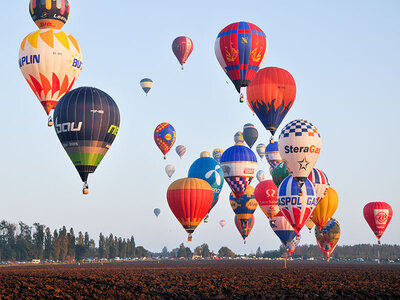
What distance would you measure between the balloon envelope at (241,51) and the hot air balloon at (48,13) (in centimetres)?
1441

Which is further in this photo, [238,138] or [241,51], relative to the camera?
[238,138]

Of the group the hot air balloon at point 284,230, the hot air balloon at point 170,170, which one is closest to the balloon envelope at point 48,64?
the hot air balloon at point 284,230

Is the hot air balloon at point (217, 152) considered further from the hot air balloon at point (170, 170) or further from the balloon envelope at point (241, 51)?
the balloon envelope at point (241, 51)

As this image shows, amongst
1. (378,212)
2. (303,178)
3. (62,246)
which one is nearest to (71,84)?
(303,178)

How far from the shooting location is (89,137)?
44.6m

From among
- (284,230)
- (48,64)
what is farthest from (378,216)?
(48,64)

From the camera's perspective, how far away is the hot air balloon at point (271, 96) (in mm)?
52469

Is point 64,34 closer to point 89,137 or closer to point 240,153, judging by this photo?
point 89,137

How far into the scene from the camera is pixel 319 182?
2500 inches

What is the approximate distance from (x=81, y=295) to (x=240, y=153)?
39996 millimetres

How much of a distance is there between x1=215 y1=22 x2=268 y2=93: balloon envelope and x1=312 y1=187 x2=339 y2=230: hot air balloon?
2167 centimetres

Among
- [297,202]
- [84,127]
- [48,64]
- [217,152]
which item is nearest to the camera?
[84,127]

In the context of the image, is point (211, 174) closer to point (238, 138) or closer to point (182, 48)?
point (182, 48)

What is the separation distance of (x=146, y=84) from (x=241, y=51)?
43.7m
